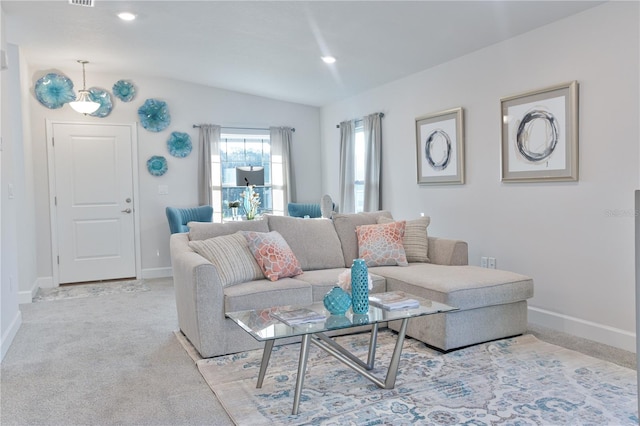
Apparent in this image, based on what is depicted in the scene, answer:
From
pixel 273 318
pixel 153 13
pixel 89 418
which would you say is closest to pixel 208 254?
pixel 273 318

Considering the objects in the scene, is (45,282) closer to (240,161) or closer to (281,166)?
(240,161)

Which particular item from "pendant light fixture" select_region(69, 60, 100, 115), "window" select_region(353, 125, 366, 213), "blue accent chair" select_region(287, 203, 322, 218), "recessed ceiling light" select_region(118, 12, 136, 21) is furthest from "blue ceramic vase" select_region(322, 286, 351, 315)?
"pendant light fixture" select_region(69, 60, 100, 115)

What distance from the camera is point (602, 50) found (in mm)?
3348

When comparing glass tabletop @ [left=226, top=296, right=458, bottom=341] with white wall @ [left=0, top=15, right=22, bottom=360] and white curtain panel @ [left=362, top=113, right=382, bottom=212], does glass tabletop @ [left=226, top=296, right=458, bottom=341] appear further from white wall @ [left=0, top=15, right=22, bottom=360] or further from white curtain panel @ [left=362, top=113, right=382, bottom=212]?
white curtain panel @ [left=362, top=113, right=382, bottom=212]

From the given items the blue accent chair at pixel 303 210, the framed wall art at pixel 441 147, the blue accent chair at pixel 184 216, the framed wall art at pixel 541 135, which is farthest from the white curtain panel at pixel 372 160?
the blue accent chair at pixel 184 216

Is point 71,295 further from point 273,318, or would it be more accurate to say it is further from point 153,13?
point 273,318

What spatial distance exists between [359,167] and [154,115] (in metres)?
2.77

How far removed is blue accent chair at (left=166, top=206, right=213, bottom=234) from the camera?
5949mm

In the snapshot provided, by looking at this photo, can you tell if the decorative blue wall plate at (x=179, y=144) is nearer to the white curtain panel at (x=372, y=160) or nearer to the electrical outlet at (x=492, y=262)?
the white curtain panel at (x=372, y=160)

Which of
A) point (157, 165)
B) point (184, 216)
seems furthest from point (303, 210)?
point (157, 165)

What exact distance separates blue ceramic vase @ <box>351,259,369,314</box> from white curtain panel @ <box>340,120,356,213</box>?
3.89 metres

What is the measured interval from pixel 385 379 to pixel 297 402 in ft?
1.83

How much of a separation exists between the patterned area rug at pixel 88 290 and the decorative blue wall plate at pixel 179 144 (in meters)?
1.75

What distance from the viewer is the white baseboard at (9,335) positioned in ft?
11.0
